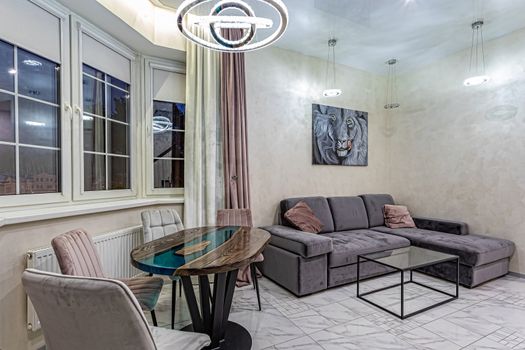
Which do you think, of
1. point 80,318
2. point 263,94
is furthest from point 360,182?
point 80,318

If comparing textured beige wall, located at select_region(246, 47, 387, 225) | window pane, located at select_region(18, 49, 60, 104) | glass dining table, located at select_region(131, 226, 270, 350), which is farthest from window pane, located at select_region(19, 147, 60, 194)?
textured beige wall, located at select_region(246, 47, 387, 225)

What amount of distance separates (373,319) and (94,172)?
2.82 m

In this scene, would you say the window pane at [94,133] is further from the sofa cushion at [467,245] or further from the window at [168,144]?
the sofa cushion at [467,245]

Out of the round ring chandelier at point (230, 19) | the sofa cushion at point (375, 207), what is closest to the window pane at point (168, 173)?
the round ring chandelier at point (230, 19)

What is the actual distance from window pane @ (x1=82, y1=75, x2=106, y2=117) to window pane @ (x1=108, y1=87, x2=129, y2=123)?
11 centimetres

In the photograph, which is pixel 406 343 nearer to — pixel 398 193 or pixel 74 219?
pixel 74 219

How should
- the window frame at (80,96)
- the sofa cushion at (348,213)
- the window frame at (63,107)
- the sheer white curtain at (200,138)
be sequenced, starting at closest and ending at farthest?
the window frame at (63,107) < the window frame at (80,96) < the sheer white curtain at (200,138) < the sofa cushion at (348,213)

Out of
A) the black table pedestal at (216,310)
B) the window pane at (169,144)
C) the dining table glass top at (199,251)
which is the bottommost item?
the black table pedestal at (216,310)

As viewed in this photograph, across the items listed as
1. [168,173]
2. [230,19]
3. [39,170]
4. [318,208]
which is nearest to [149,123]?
[168,173]

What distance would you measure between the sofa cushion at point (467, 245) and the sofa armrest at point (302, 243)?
1.33 m

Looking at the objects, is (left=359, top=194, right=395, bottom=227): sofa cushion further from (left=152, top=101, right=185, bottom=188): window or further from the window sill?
the window sill

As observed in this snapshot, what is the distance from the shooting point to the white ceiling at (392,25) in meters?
2.82

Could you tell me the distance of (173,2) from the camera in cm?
282

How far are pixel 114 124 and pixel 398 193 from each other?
431cm
